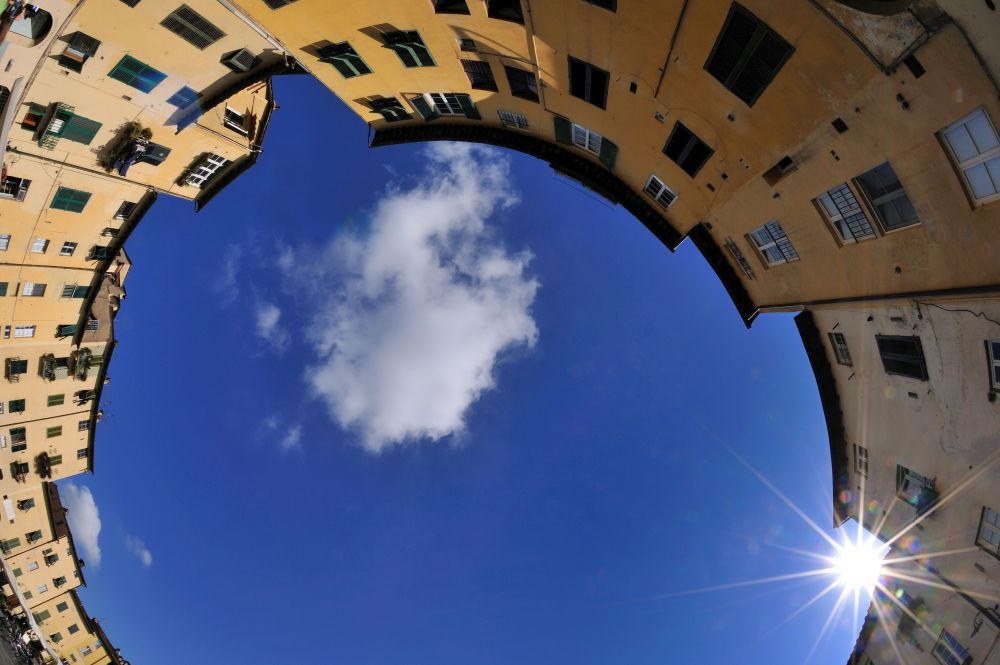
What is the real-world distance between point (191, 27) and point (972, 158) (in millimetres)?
25535

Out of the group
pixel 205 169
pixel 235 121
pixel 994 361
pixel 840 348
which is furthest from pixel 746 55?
pixel 205 169

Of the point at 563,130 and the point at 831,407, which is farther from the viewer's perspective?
the point at 563,130

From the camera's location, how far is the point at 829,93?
9.85 metres

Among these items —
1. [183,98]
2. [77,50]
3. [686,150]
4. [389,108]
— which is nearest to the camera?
[686,150]

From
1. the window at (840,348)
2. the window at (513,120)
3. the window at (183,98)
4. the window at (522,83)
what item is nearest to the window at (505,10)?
the window at (522,83)

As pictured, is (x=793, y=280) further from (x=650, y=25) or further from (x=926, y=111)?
(x=650, y=25)

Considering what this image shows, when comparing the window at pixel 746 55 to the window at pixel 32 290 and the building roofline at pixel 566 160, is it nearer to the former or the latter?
the building roofline at pixel 566 160

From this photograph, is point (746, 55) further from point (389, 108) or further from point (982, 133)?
point (389, 108)

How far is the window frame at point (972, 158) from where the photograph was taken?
7848 mm

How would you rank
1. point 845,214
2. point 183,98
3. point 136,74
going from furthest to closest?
point 183,98 < point 136,74 < point 845,214

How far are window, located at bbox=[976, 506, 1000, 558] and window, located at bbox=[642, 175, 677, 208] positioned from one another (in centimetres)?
1382

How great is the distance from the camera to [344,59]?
18.1 metres

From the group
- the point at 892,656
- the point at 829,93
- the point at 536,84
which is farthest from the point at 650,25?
the point at 892,656

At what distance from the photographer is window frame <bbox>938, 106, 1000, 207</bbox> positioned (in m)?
7.85
